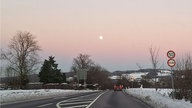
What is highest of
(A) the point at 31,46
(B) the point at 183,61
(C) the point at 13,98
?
(A) the point at 31,46

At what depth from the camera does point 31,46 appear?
261ft

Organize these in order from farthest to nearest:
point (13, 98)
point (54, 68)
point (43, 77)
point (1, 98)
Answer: point (54, 68)
point (43, 77)
point (13, 98)
point (1, 98)

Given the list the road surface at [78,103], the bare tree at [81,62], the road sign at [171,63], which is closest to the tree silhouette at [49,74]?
the bare tree at [81,62]

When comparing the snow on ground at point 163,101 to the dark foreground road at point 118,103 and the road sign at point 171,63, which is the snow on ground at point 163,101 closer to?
the dark foreground road at point 118,103

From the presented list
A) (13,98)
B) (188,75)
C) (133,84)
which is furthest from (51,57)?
(188,75)

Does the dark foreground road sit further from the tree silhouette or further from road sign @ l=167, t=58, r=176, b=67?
the tree silhouette

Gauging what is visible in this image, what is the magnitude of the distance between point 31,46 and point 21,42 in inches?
104

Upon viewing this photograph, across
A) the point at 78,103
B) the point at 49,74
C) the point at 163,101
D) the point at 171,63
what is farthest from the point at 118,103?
the point at 49,74

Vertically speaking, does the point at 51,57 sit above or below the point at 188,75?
above

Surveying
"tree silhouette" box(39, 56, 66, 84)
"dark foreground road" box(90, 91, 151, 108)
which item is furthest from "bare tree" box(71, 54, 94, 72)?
"dark foreground road" box(90, 91, 151, 108)

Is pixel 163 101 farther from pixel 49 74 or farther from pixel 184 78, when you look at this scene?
pixel 49 74

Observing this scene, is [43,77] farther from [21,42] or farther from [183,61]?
[183,61]

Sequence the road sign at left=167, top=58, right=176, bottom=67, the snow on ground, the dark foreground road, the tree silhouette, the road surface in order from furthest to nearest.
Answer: the tree silhouette, the road sign at left=167, top=58, right=176, bottom=67, the dark foreground road, the road surface, the snow on ground

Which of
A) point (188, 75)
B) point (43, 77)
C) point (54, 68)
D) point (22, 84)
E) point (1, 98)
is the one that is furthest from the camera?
point (54, 68)
